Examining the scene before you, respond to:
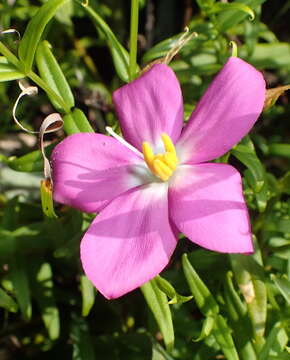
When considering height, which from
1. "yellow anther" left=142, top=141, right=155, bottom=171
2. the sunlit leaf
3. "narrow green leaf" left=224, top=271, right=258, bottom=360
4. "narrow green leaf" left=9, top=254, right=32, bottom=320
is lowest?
"narrow green leaf" left=9, top=254, right=32, bottom=320

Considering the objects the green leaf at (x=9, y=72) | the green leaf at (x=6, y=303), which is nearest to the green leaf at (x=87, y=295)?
the green leaf at (x=6, y=303)

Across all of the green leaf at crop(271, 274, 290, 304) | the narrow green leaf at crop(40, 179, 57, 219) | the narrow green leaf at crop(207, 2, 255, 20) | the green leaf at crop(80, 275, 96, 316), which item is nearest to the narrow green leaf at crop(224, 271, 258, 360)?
the green leaf at crop(271, 274, 290, 304)

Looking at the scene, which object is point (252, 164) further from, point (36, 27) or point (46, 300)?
point (46, 300)

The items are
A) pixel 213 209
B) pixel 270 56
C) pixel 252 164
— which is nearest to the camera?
pixel 213 209

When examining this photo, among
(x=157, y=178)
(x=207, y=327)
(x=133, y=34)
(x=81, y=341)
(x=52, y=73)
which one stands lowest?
(x=81, y=341)

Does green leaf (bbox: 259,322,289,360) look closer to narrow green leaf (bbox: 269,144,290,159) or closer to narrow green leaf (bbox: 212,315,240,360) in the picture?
narrow green leaf (bbox: 212,315,240,360)

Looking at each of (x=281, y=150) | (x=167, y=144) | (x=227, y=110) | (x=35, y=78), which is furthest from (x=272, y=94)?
(x=35, y=78)

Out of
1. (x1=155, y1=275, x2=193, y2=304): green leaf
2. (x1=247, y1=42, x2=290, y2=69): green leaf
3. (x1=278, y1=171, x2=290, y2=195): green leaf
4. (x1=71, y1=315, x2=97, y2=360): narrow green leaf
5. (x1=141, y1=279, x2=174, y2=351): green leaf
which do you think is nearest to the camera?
(x1=155, y1=275, x2=193, y2=304): green leaf
